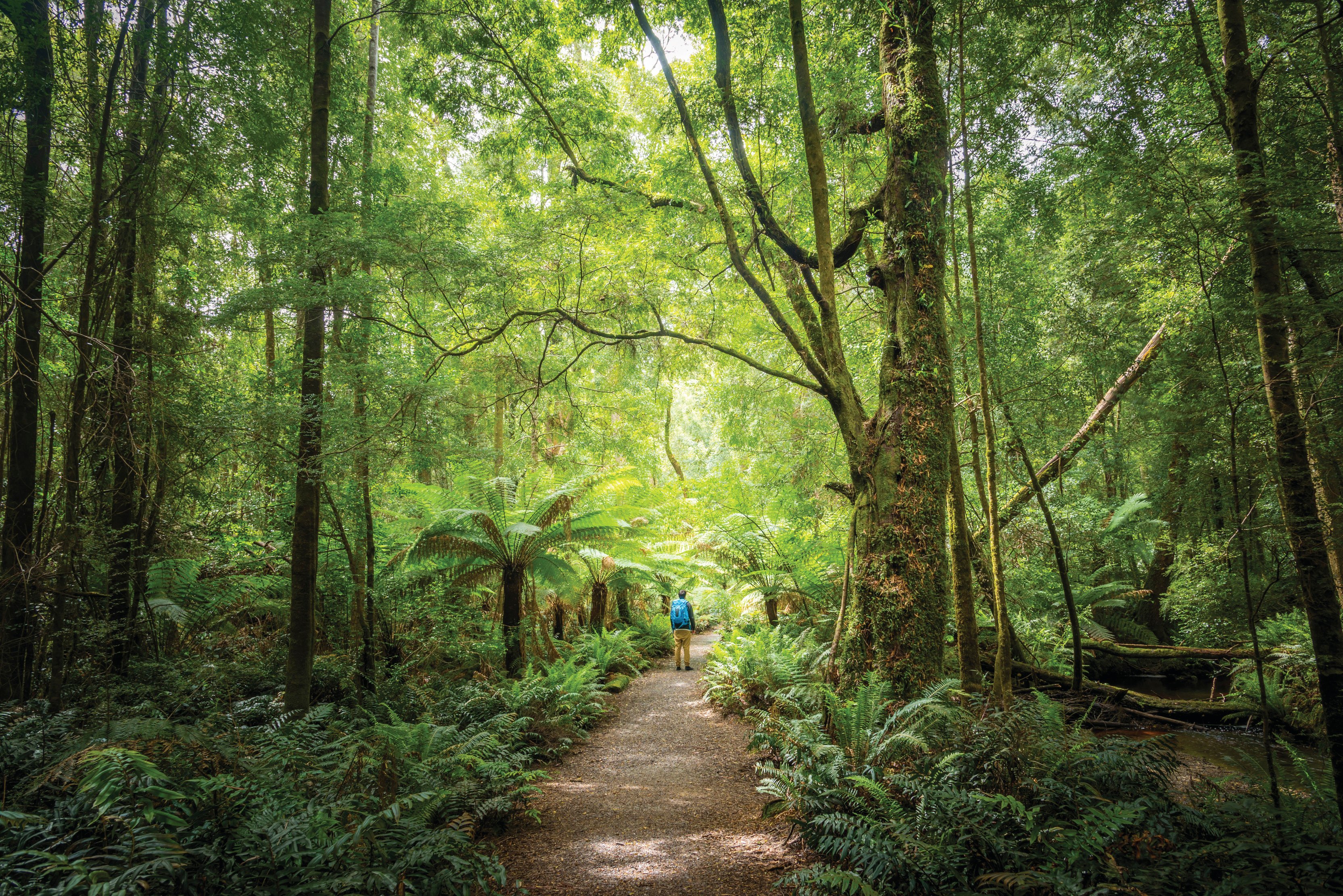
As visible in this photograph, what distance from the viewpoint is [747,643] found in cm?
703

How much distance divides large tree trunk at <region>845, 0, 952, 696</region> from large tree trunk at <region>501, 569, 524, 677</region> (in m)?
4.47

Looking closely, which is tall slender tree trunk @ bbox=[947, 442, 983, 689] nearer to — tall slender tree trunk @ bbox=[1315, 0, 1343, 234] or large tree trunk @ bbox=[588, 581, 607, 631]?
tall slender tree trunk @ bbox=[1315, 0, 1343, 234]

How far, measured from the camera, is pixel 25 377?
390 centimetres

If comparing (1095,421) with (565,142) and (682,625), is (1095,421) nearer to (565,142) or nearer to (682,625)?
(682,625)

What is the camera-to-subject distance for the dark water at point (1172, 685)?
25.8 ft

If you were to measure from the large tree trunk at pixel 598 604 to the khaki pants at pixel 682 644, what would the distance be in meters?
1.82

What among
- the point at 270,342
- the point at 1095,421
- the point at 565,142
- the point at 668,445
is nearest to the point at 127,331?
the point at 565,142

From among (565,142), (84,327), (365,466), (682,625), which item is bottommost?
(682,625)

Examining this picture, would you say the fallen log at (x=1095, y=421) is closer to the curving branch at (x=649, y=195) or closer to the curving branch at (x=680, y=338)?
the curving branch at (x=680, y=338)

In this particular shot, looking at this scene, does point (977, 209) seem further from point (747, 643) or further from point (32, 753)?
point (32, 753)

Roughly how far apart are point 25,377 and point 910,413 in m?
6.57

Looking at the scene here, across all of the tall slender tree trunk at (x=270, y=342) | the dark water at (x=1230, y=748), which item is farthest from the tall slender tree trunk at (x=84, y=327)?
the dark water at (x=1230, y=748)

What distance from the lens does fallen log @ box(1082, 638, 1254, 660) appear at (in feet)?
23.2

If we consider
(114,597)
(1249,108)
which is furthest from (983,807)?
(114,597)
